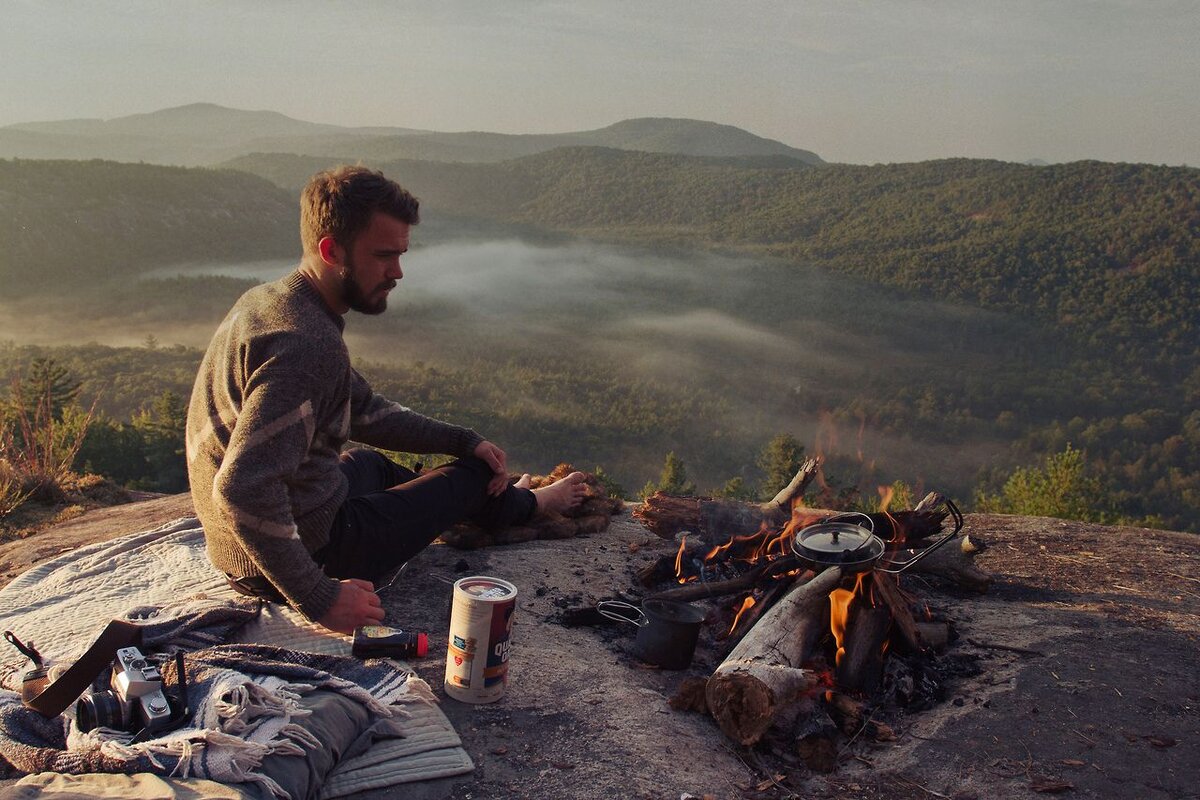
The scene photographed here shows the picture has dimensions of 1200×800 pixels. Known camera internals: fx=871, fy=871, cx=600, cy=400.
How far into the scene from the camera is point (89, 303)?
67312 mm

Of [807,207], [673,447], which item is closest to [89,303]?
[673,447]

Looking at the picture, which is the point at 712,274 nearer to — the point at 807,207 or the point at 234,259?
the point at 807,207

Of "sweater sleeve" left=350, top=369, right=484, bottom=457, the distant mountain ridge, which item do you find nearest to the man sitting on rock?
"sweater sleeve" left=350, top=369, right=484, bottom=457

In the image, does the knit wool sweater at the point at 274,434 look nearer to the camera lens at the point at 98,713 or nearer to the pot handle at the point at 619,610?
the camera lens at the point at 98,713

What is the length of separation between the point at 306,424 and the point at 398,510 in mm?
901

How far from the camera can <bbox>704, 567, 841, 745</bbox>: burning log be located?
2861 millimetres

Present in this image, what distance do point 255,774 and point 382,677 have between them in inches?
28.7

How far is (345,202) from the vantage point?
2879 millimetres

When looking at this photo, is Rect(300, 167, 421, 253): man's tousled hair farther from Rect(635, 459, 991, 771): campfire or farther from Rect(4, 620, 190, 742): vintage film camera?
Rect(635, 459, 991, 771): campfire

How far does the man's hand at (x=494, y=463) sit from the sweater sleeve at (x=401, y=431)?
0.04 meters

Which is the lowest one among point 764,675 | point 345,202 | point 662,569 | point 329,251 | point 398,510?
point 662,569

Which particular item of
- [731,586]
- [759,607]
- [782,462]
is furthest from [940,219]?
[759,607]

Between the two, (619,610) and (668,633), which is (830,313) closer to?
(619,610)

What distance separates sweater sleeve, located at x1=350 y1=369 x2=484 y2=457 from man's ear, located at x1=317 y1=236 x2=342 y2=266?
93cm
